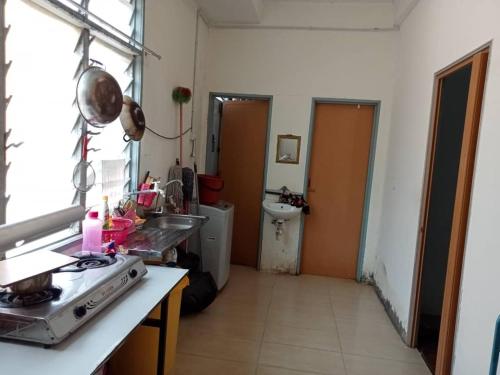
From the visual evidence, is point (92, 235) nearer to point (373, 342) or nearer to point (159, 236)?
point (159, 236)

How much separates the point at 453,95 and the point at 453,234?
1.54m

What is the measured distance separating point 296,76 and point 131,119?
2.34 meters

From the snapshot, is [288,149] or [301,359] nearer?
[301,359]

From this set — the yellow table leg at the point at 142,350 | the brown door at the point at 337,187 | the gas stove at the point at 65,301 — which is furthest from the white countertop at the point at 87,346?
the brown door at the point at 337,187

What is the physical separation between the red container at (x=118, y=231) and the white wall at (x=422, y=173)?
77.6 inches

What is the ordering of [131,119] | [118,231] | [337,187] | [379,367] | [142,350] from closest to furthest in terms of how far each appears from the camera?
1. [142,350]
2. [118,231]
3. [131,119]
4. [379,367]
5. [337,187]

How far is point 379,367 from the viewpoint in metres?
2.57

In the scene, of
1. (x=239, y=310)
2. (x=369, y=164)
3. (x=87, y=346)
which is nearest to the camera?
(x=87, y=346)

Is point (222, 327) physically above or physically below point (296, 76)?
below

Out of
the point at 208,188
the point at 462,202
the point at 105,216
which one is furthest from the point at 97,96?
the point at 462,202

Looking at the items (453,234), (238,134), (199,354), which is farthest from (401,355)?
(238,134)

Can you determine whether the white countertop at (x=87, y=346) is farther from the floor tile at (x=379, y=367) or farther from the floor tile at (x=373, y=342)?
the floor tile at (x=373, y=342)

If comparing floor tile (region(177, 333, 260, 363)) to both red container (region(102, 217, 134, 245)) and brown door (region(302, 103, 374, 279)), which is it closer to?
red container (region(102, 217, 134, 245))

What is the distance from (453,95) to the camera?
3176 mm
